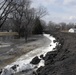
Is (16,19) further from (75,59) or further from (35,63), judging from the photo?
(75,59)

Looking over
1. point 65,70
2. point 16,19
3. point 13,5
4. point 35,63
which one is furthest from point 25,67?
point 16,19

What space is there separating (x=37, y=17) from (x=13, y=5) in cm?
4837

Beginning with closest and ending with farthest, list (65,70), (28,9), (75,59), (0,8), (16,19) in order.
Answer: (65,70) < (75,59) < (0,8) < (16,19) < (28,9)

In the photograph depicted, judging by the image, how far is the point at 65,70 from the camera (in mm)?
10070

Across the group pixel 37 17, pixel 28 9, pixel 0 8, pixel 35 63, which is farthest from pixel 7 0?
pixel 37 17

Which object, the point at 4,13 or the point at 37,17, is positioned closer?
the point at 4,13

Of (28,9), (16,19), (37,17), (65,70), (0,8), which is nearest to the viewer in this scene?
(65,70)

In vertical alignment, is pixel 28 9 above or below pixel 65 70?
above

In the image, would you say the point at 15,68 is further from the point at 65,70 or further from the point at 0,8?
the point at 0,8

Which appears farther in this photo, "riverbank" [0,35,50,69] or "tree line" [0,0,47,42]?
"tree line" [0,0,47,42]

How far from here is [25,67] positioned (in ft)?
49.1

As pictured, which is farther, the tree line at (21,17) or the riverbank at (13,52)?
the tree line at (21,17)

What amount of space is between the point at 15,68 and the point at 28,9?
62597 mm

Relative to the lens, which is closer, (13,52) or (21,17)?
(13,52)
